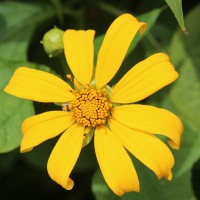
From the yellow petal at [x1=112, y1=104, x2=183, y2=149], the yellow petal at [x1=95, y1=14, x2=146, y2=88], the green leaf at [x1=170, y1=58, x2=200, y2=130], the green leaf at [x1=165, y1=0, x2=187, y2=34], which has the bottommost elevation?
the green leaf at [x1=170, y1=58, x2=200, y2=130]

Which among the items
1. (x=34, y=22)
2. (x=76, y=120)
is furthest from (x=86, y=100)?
(x=34, y=22)

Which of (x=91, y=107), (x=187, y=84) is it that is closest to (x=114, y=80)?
(x=187, y=84)

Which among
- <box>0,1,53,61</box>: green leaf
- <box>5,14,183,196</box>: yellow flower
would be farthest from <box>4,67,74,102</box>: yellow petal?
<box>0,1,53,61</box>: green leaf

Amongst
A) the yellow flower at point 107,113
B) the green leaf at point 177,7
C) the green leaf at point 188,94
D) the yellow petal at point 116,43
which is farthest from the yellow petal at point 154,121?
the green leaf at point 188,94

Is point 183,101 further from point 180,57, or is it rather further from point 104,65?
point 104,65

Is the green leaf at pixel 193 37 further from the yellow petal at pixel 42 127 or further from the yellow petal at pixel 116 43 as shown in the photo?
the yellow petal at pixel 42 127

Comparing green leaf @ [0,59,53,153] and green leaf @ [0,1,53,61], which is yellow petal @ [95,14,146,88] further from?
green leaf @ [0,1,53,61]
